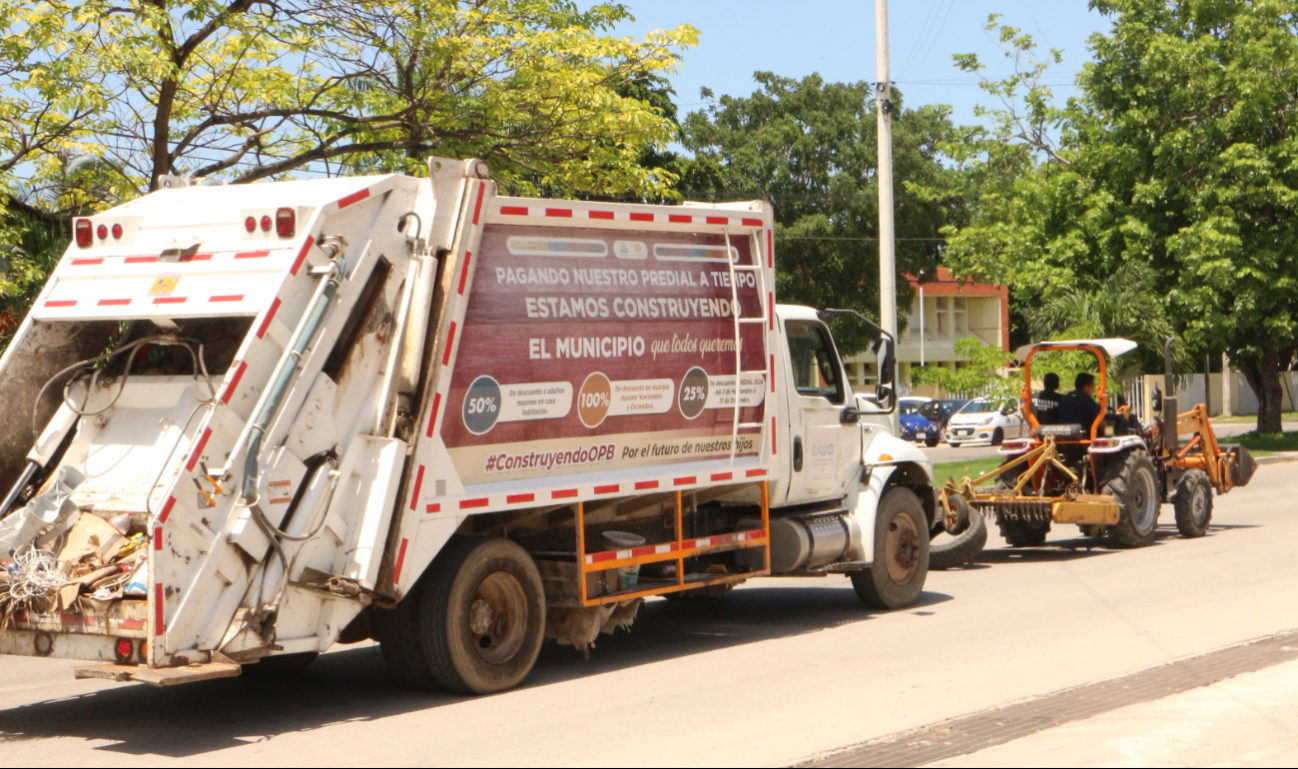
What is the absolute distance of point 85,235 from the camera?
8406 millimetres

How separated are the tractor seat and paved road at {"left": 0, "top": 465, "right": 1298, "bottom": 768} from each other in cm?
206

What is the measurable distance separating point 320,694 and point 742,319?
394 centimetres

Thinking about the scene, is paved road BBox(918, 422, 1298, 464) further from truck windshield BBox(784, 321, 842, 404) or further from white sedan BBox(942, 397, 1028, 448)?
truck windshield BBox(784, 321, 842, 404)

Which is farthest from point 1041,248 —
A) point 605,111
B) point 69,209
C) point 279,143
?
point 69,209

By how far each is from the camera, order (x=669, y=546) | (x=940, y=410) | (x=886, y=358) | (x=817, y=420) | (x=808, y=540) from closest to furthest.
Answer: (x=669, y=546) → (x=808, y=540) → (x=817, y=420) → (x=886, y=358) → (x=940, y=410)

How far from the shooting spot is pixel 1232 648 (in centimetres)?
919

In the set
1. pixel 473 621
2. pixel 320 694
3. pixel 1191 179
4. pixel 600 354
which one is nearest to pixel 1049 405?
pixel 600 354

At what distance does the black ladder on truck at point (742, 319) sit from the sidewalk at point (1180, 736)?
11.6 feet

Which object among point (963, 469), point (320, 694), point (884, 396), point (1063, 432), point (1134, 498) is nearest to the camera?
point (320, 694)

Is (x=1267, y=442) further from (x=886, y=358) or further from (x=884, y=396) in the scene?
(x=886, y=358)

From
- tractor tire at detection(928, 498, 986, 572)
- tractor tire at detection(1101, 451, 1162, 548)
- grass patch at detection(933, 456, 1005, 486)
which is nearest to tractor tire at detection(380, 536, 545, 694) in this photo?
tractor tire at detection(928, 498, 986, 572)

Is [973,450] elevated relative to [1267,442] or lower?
lower

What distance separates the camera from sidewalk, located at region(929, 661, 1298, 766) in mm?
6332

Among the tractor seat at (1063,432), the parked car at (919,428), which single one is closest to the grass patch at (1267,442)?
the parked car at (919,428)
